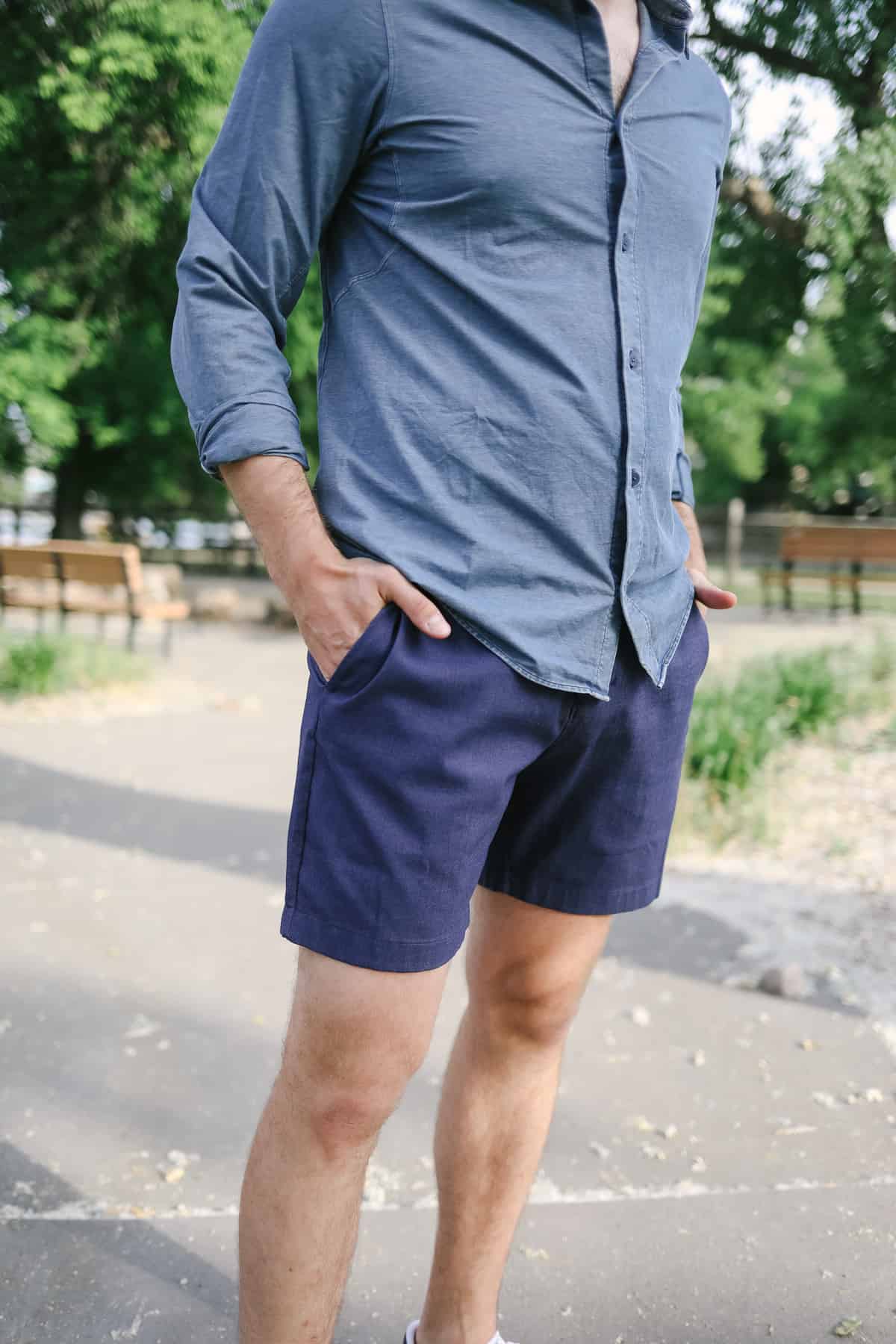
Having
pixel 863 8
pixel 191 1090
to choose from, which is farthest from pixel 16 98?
pixel 191 1090

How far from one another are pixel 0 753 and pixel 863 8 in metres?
5.62

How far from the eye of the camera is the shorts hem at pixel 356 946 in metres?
1.36

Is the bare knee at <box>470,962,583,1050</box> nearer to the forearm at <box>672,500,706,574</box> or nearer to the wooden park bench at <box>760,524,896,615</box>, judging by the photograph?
the forearm at <box>672,500,706,574</box>

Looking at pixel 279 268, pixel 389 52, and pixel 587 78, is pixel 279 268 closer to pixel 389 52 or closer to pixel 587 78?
pixel 389 52

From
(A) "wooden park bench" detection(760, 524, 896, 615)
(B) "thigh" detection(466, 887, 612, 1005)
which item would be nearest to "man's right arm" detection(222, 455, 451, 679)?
(B) "thigh" detection(466, 887, 612, 1005)

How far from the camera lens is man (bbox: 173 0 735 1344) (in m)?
1.35

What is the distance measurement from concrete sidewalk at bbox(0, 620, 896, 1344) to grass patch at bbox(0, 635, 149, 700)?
3880 mm

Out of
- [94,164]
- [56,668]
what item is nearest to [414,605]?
[94,164]

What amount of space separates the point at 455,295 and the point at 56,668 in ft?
24.1

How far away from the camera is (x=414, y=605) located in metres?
1.33

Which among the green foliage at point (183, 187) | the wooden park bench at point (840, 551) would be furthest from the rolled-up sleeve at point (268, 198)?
the wooden park bench at point (840, 551)

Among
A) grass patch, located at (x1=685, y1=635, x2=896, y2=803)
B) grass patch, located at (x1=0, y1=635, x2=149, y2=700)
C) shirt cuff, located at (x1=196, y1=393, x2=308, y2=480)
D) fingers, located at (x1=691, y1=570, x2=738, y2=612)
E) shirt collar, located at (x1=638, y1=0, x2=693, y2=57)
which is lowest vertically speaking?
grass patch, located at (x1=0, y1=635, x2=149, y2=700)

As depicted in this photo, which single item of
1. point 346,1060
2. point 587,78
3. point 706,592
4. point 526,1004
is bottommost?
point 526,1004

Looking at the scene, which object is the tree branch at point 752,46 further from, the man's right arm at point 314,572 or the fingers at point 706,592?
the man's right arm at point 314,572
